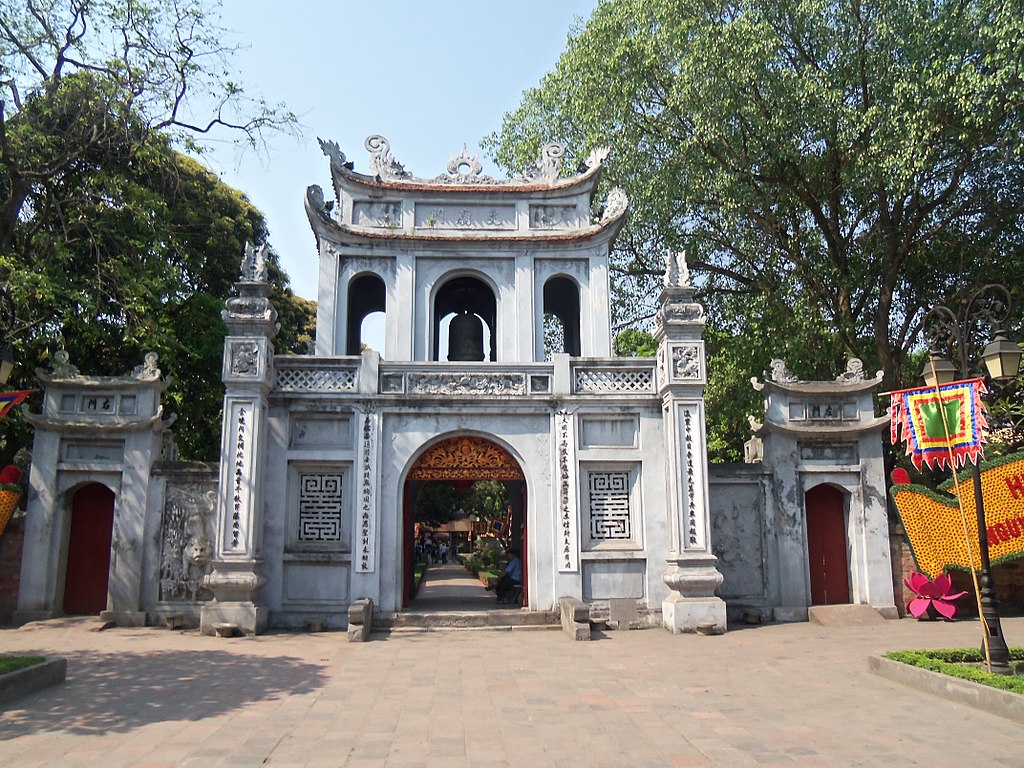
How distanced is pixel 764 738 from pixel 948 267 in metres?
16.2

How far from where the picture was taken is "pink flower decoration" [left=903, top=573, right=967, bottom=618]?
12688 mm

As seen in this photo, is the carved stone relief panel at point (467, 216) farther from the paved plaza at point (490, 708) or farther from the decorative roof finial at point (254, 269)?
the paved plaza at point (490, 708)

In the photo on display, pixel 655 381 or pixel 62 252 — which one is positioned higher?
pixel 62 252

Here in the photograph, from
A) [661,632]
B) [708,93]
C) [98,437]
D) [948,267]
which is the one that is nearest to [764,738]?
[661,632]

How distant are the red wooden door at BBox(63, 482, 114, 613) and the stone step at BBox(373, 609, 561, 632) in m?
4.83

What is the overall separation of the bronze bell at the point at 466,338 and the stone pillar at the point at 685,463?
3.60 m

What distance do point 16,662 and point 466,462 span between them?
7.23 metres

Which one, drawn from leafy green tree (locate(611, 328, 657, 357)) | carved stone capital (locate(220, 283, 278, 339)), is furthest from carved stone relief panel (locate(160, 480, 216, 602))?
leafy green tree (locate(611, 328, 657, 357))

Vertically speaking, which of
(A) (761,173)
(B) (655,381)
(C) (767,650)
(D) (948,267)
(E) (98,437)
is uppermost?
(A) (761,173)

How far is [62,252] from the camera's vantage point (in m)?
13.2

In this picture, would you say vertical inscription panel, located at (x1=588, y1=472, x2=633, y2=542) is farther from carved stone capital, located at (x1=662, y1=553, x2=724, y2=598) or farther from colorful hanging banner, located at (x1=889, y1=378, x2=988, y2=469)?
colorful hanging banner, located at (x1=889, y1=378, x2=988, y2=469)

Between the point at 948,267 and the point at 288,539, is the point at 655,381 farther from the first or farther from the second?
the point at 948,267

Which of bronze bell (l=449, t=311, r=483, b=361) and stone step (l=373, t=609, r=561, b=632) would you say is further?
bronze bell (l=449, t=311, r=483, b=361)

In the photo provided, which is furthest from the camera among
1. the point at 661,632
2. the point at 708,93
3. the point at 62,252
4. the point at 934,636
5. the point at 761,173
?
the point at 761,173
